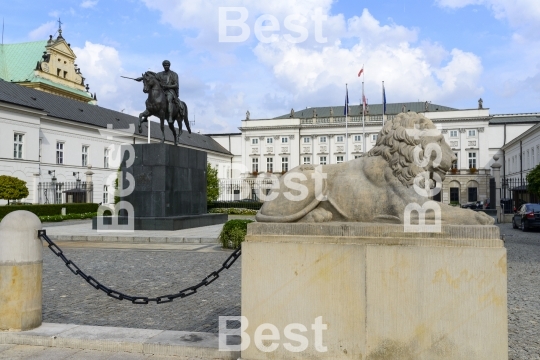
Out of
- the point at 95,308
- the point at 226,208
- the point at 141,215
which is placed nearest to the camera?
the point at 95,308

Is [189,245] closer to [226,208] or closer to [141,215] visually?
[141,215]

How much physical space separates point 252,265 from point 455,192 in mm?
71804

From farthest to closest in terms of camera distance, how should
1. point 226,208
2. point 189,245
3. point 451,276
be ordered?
point 226,208, point 189,245, point 451,276

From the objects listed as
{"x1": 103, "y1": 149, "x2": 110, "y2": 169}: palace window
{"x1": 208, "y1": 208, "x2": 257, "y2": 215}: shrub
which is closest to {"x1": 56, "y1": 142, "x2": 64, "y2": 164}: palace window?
{"x1": 103, "y1": 149, "x2": 110, "y2": 169}: palace window

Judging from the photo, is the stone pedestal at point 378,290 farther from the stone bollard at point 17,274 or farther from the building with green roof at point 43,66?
the building with green roof at point 43,66

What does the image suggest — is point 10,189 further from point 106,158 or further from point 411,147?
point 411,147

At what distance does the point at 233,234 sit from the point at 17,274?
8302 mm

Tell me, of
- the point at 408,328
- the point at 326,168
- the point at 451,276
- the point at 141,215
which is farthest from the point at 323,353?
the point at 141,215

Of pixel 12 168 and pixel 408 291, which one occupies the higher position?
pixel 12 168

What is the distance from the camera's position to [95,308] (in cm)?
634

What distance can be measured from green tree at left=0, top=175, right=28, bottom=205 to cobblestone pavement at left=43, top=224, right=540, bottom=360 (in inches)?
958

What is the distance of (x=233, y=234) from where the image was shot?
12.8 m

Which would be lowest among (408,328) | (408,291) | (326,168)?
(408,328)

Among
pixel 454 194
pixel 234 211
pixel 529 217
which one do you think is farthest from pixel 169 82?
pixel 454 194
